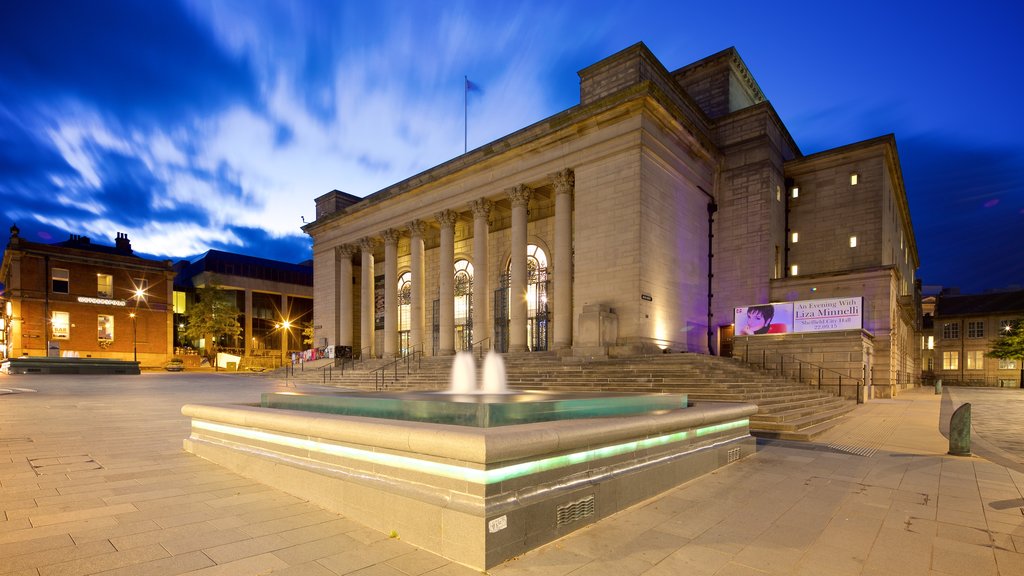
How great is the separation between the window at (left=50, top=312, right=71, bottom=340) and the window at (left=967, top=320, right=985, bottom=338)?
307 feet

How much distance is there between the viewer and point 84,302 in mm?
46125

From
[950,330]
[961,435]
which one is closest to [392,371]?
[961,435]

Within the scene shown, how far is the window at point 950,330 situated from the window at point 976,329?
104cm

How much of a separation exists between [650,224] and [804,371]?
9917 mm

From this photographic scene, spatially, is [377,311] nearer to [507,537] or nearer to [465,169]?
[465,169]

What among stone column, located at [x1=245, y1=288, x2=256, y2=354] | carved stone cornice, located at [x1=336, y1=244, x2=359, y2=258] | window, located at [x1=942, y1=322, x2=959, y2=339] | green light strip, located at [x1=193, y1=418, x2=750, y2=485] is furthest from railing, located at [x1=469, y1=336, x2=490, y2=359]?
window, located at [x1=942, y1=322, x2=959, y2=339]

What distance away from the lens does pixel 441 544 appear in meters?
4.27

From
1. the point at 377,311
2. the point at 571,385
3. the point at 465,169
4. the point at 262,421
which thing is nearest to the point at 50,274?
the point at 377,311

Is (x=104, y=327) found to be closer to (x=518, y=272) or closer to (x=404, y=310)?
(x=404, y=310)

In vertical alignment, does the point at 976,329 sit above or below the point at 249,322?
below

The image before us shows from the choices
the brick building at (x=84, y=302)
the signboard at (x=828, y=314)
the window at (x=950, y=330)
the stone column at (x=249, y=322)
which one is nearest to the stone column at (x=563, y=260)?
the signboard at (x=828, y=314)

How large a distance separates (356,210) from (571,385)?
88.7ft

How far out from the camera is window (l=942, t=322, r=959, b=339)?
2264 inches

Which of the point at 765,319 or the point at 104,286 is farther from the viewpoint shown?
the point at 104,286
